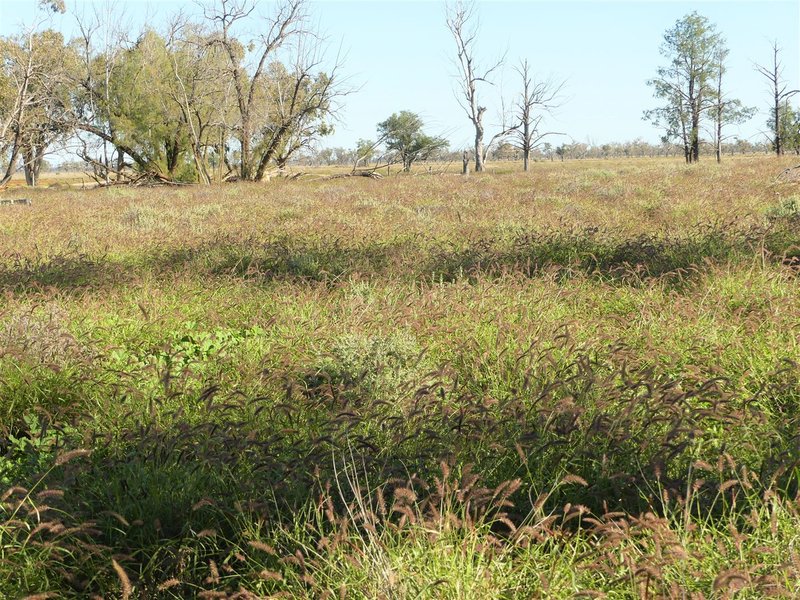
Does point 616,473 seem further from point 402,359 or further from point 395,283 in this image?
point 395,283

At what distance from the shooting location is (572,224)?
31.2ft

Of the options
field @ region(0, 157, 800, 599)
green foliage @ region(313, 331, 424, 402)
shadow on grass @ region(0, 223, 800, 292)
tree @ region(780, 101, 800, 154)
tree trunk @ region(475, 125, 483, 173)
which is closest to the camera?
field @ region(0, 157, 800, 599)

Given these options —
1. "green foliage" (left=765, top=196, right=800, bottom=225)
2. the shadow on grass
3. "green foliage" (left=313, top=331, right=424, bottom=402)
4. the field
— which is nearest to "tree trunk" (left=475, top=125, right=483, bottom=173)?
"green foliage" (left=765, top=196, right=800, bottom=225)

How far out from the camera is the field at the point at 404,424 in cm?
208

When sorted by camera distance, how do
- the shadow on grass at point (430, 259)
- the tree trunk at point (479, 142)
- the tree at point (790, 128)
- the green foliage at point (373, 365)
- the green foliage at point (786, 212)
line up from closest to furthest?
the green foliage at point (373, 365)
the shadow on grass at point (430, 259)
the green foliage at point (786, 212)
the tree at point (790, 128)
the tree trunk at point (479, 142)

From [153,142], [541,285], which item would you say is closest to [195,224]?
[541,285]

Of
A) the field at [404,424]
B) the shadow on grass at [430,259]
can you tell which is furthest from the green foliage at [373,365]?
the shadow on grass at [430,259]

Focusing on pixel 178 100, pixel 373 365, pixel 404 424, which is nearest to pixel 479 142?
pixel 178 100

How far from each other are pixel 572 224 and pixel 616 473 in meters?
7.36

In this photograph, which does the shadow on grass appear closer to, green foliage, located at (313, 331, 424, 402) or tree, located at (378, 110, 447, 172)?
green foliage, located at (313, 331, 424, 402)

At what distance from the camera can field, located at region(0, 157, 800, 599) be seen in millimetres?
2078

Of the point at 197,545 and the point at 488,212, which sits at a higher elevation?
the point at 488,212

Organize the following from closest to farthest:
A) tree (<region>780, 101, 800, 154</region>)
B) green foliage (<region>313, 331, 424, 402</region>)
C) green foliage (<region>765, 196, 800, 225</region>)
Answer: green foliage (<region>313, 331, 424, 402</region>) → green foliage (<region>765, 196, 800, 225</region>) → tree (<region>780, 101, 800, 154</region>)

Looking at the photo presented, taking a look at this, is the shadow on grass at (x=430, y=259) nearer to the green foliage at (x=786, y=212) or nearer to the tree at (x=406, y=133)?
the green foliage at (x=786, y=212)
